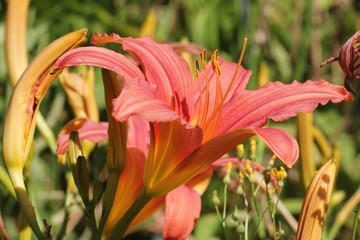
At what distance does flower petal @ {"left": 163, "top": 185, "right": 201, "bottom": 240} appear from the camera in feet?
2.94

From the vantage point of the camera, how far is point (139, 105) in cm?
71

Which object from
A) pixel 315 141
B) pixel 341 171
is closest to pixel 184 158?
pixel 315 141

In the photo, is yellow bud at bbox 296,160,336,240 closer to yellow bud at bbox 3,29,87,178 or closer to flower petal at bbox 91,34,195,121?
flower petal at bbox 91,34,195,121

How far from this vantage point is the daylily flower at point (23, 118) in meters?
0.83

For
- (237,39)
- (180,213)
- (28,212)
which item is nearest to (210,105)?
(180,213)

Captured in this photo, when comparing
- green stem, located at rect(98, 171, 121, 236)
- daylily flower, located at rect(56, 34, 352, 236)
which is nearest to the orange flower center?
daylily flower, located at rect(56, 34, 352, 236)

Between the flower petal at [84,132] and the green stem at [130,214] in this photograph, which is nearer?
the green stem at [130,214]

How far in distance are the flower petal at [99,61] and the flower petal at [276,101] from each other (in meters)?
0.12

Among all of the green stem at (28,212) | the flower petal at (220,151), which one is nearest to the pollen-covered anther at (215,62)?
the flower petal at (220,151)

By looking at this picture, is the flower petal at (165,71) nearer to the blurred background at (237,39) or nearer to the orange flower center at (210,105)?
the orange flower center at (210,105)

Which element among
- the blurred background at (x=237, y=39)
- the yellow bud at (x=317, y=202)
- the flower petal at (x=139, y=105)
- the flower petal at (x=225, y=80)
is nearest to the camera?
the flower petal at (x=139, y=105)

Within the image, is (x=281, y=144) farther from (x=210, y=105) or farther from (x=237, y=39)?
(x=237, y=39)

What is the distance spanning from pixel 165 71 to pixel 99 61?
94mm

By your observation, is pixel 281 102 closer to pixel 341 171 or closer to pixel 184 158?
pixel 184 158
